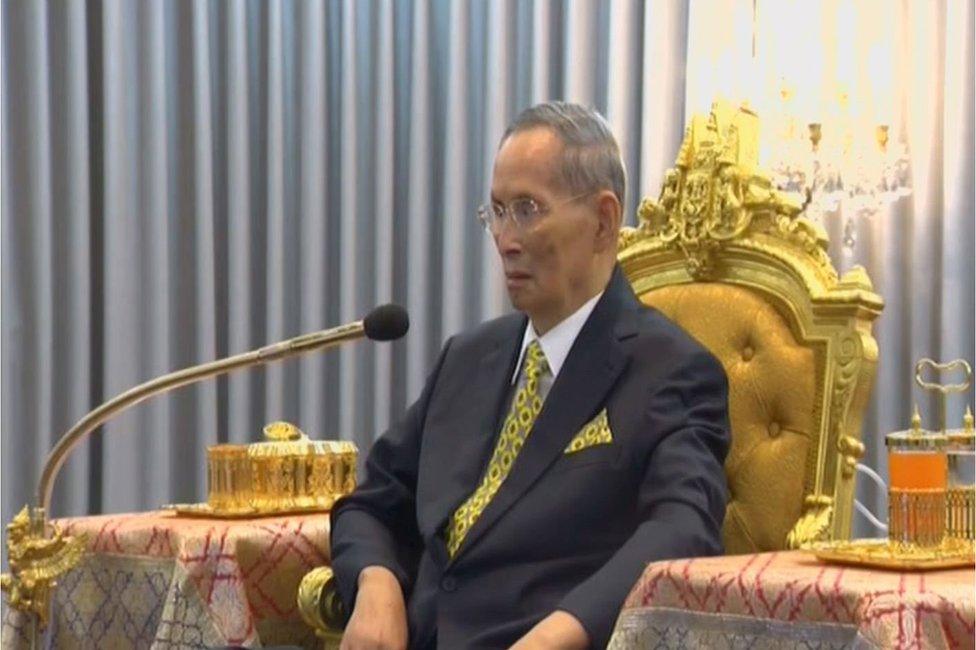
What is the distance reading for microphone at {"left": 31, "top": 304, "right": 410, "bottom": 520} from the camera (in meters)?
2.54

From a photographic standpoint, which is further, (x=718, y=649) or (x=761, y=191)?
(x=761, y=191)

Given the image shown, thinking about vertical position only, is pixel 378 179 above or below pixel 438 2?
below

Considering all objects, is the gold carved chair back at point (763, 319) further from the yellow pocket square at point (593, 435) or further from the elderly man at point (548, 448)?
the yellow pocket square at point (593, 435)

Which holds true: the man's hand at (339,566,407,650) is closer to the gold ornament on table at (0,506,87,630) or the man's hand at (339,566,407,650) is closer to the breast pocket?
the breast pocket

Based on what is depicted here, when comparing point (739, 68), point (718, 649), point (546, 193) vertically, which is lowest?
point (718, 649)

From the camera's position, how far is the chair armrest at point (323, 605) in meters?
2.68

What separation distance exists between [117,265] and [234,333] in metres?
0.41

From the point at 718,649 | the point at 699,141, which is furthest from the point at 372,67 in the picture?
the point at 718,649

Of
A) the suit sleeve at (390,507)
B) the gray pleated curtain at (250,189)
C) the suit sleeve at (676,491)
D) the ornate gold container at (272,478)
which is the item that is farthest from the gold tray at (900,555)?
the gray pleated curtain at (250,189)

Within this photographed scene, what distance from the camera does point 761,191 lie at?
2.88 meters

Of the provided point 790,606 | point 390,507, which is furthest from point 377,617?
point 790,606

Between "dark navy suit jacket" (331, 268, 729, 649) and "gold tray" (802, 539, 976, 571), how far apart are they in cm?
24

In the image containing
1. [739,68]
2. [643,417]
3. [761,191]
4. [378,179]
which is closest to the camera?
[643,417]

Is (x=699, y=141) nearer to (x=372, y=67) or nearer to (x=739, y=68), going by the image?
(x=739, y=68)
